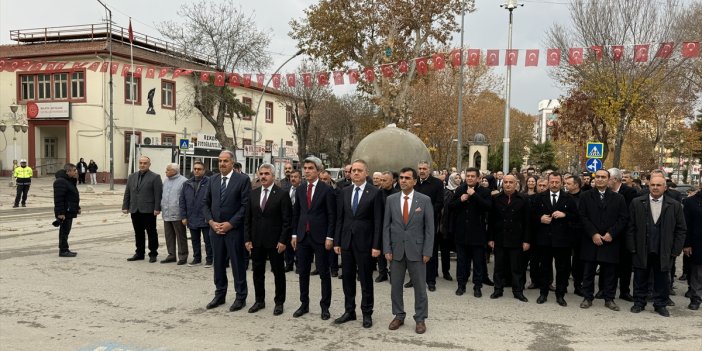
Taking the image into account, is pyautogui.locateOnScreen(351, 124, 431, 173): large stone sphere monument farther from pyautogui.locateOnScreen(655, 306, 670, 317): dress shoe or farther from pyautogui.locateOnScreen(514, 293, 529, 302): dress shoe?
pyautogui.locateOnScreen(655, 306, 670, 317): dress shoe

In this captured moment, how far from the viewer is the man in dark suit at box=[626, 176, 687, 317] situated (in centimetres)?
731

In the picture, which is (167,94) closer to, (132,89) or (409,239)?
(132,89)

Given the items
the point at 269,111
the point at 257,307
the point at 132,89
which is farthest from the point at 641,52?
the point at 269,111

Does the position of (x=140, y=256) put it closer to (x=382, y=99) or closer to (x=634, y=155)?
(x=382, y=99)

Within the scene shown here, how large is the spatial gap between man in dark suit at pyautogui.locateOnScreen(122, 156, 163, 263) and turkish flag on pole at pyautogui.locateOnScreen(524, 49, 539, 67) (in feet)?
40.6

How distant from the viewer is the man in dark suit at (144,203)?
10164 millimetres

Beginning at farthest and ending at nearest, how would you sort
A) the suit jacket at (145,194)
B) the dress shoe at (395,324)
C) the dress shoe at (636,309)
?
the suit jacket at (145,194)
the dress shoe at (636,309)
the dress shoe at (395,324)

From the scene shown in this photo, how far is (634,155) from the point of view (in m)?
52.0

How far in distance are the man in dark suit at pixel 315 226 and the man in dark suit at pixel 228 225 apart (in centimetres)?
86

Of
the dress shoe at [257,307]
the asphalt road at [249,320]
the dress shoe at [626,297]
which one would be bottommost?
the dress shoe at [626,297]

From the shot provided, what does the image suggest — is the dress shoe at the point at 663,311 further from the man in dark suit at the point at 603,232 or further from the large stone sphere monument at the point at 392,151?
the large stone sphere monument at the point at 392,151

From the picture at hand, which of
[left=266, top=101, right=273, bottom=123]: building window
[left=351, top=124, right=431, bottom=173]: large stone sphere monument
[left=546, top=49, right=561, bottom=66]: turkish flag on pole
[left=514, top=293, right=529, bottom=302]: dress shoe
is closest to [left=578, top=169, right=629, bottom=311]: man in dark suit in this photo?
[left=514, top=293, right=529, bottom=302]: dress shoe

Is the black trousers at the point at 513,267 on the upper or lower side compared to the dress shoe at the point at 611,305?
upper

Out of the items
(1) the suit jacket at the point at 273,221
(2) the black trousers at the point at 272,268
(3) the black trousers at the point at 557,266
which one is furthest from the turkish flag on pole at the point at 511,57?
(2) the black trousers at the point at 272,268
